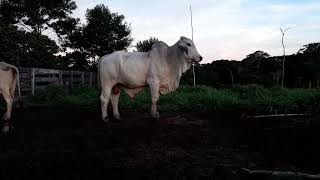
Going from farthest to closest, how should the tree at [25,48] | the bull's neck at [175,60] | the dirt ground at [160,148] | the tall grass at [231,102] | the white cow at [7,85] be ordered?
the tree at [25,48], the tall grass at [231,102], the bull's neck at [175,60], the white cow at [7,85], the dirt ground at [160,148]

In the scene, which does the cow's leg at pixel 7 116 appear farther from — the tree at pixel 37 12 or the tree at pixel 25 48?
the tree at pixel 37 12

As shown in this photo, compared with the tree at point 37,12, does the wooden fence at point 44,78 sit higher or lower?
lower

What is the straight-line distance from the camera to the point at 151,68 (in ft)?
24.6

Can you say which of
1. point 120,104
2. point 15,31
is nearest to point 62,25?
point 15,31

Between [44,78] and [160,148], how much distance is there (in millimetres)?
9815

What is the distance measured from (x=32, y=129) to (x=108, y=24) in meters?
18.8

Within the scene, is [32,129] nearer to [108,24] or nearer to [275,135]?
[275,135]

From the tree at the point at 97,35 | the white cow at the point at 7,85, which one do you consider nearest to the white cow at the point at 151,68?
the white cow at the point at 7,85

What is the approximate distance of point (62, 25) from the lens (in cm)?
2466

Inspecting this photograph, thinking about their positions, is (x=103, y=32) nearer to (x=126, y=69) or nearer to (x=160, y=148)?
(x=126, y=69)

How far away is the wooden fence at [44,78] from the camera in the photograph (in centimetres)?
1282

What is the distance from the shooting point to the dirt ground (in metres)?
4.27

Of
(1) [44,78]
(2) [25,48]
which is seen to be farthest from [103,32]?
(1) [44,78]

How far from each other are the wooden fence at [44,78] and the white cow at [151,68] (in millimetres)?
5907
